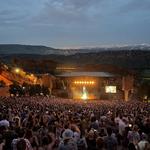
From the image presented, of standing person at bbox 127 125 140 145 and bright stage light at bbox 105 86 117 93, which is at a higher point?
bright stage light at bbox 105 86 117 93

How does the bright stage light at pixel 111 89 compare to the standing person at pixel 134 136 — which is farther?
the bright stage light at pixel 111 89

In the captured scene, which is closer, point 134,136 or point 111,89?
point 134,136

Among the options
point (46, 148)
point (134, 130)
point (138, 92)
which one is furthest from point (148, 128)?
point (138, 92)

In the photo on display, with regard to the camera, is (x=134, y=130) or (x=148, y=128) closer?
(x=134, y=130)

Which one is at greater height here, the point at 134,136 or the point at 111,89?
the point at 111,89

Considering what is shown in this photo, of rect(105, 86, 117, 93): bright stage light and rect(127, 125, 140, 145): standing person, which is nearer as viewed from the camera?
rect(127, 125, 140, 145): standing person

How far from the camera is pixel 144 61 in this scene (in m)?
188

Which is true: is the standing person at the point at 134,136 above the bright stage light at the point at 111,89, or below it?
below

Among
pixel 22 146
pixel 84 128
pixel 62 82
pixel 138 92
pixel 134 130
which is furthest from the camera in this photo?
pixel 62 82

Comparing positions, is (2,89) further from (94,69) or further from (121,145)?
(94,69)

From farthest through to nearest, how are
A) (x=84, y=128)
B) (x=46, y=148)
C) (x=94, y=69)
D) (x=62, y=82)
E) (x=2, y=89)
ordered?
(x=94, y=69), (x=62, y=82), (x=2, y=89), (x=84, y=128), (x=46, y=148)

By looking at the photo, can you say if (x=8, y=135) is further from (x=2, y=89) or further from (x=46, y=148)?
(x=2, y=89)

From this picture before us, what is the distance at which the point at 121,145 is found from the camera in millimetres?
15242

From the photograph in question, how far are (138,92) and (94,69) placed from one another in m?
49.5
